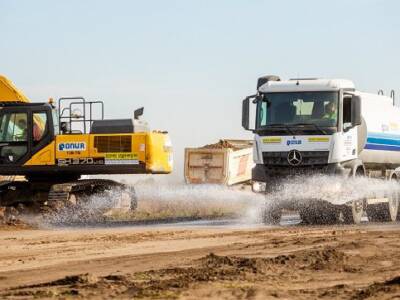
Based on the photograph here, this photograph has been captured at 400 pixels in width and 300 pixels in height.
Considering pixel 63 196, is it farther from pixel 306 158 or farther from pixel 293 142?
pixel 306 158

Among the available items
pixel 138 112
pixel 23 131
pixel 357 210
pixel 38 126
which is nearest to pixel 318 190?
pixel 357 210

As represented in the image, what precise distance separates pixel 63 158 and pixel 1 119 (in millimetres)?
1936

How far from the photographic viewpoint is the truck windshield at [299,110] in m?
22.0

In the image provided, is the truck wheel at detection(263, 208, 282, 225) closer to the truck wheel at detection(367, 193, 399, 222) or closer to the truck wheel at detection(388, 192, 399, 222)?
the truck wheel at detection(367, 193, 399, 222)

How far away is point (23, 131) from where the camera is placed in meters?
23.7

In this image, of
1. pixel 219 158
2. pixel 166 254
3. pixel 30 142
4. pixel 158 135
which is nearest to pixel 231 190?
pixel 219 158

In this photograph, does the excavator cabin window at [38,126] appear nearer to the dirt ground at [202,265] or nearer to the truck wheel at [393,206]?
the dirt ground at [202,265]

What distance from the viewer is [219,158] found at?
31578mm

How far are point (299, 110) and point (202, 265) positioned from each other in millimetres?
10312

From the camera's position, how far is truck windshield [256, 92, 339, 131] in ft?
72.1

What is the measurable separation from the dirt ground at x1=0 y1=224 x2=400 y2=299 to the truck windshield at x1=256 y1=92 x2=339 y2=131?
10.8 feet

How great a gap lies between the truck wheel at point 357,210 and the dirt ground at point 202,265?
11.0 ft

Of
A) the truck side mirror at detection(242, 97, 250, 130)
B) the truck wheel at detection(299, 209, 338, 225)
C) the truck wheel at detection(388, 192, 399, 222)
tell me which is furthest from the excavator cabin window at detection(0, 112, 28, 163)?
the truck wheel at detection(388, 192, 399, 222)

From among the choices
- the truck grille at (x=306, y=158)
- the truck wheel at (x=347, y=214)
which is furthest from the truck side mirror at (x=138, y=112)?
the truck wheel at (x=347, y=214)
